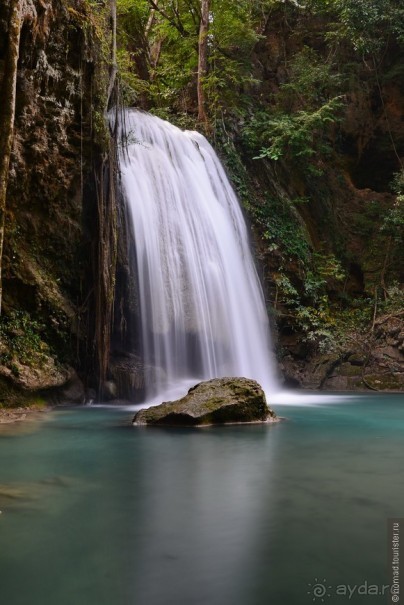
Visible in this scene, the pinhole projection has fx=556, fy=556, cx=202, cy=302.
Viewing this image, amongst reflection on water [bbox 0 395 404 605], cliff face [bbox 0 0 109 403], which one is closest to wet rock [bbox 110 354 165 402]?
cliff face [bbox 0 0 109 403]

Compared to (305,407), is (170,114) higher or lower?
higher

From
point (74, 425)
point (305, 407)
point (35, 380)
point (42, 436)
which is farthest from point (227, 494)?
point (305, 407)

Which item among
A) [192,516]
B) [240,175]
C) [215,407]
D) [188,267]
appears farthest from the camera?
[240,175]

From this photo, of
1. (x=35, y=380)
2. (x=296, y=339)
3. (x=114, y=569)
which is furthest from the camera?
(x=296, y=339)

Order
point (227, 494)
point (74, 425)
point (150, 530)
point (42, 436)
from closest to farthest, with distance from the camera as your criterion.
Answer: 1. point (150, 530)
2. point (227, 494)
3. point (42, 436)
4. point (74, 425)

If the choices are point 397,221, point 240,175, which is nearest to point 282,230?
point 240,175

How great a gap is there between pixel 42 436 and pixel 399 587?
16.0 feet

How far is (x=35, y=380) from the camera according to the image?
9.06 m

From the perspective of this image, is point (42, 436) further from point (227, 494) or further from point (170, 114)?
point (170, 114)

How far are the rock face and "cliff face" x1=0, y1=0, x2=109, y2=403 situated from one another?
274 centimetres

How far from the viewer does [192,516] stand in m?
3.57

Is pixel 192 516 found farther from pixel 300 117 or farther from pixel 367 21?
pixel 367 21

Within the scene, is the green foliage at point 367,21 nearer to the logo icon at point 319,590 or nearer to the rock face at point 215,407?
the rock face at point 215,407

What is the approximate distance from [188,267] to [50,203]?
3719mm
